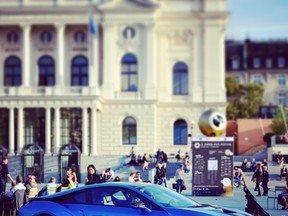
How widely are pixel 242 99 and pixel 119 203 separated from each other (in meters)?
89.2

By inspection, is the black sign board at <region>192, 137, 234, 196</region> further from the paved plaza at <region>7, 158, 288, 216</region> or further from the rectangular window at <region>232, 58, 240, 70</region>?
the rectangular window at <region>232, 58, 240, 70</region>

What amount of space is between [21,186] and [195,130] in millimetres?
50715

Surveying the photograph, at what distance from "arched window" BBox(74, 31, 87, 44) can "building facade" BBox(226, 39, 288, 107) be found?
3984 centimetres

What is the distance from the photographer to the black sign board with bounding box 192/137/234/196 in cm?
3928

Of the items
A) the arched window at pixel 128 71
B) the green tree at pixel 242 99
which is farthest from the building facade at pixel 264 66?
the arched window at pixel 128 71

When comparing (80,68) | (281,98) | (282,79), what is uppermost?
(282,79)

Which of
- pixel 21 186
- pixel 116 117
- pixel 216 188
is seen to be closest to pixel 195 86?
pixel 116 117

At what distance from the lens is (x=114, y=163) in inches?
2638

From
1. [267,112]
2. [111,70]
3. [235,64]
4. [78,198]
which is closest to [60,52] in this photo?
[111,70]

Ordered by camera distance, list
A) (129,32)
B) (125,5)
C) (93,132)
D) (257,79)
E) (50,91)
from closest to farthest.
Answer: (93,132) < (50,91) < (125,5) < (129,32) < (257,79)

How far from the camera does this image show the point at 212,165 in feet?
129

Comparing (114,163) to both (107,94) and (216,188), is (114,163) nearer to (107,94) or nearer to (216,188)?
(107,94)

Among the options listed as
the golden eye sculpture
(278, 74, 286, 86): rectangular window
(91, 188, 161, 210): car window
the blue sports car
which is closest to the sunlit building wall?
the golden eye sculpture

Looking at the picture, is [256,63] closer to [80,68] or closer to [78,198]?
[80,68]
